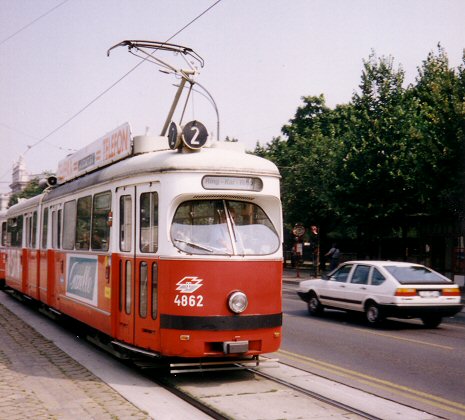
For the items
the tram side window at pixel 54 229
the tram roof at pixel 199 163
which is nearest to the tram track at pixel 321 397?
the tram roof at pixel 199 163

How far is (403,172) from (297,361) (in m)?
21.5

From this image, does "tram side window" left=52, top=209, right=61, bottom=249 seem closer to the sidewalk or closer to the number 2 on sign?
the sidewalk

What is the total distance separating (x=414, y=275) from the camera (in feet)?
47.9

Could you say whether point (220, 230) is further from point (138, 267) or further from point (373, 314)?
point (373, 314)

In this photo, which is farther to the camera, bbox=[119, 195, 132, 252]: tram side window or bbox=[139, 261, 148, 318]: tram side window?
bbox=[119, 195, 132, 252]: tram side window

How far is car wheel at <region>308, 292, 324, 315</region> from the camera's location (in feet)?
54.2

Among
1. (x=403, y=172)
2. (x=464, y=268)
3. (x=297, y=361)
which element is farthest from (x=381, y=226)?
(x=297, y=361)

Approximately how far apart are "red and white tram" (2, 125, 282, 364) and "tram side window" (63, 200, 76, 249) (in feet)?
6.95

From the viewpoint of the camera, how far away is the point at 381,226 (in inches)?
1256

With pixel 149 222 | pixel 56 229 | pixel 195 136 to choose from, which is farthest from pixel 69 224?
pixel 195 136

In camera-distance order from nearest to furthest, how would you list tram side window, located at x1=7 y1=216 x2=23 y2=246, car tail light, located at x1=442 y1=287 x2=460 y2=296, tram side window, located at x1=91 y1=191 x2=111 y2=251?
tram side window, located at x1=91 y1=191 x2=111 y2=251
car tail light, located at x1=442 y1=287 x2=460 y2=296
tram side window, located at x1=7 y1=216 x2=23 y2=246

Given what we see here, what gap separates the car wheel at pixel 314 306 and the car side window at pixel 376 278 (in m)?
1.98

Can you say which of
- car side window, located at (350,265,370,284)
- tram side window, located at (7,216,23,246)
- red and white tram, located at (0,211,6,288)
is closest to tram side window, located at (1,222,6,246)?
red and white tram, located at (0,211,6,288)

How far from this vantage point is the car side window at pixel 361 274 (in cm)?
1525
